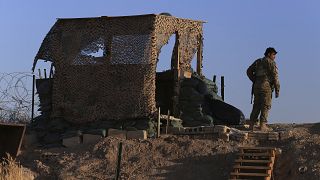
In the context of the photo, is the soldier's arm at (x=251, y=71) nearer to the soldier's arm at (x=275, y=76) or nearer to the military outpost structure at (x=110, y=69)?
the soldier's arm at (x=275, y=76)

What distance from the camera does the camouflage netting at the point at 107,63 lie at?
50.5ft

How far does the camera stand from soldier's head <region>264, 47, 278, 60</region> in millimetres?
13672

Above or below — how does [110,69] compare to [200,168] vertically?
above

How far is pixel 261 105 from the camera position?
13.8m

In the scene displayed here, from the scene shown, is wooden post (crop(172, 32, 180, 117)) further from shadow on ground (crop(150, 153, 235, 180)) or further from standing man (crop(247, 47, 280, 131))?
shadow on ground (crop(150, 153, 235, 180))

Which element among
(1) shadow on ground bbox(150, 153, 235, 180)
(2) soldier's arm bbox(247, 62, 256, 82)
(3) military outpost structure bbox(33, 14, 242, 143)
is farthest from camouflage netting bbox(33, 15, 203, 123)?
(1) shadow on ground bbox(150, 153, 235, 180)

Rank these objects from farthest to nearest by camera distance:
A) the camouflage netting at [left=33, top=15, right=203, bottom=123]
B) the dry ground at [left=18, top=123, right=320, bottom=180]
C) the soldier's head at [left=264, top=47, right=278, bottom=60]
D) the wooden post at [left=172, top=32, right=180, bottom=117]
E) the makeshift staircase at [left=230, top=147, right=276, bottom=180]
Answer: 1. the wooden post at [left=172, top=32, right=180, bottom=117]
2. the camouflage netting at [left=33, top=15, right=203, bottom=123]
3. the soldier's head at [left=264, top=47, right=278, bottom=60]
4. the dry ground at [left=18, top=123, right=320, bottom=180]
5. the makeshift staircase at [left=230, top=147, right=276, bottom=180]

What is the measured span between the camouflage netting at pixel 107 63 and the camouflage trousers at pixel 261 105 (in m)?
2.47

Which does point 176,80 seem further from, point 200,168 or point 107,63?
point 200,168

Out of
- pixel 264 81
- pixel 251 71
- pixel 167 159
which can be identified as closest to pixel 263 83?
pixel 264 81

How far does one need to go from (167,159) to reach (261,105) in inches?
96.7

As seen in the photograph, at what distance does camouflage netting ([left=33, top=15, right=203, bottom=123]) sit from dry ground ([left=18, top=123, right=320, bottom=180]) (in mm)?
1620

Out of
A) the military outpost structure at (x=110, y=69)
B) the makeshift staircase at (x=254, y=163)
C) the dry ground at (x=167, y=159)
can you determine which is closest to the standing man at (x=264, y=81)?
the dry ground at (x=167, y=159)

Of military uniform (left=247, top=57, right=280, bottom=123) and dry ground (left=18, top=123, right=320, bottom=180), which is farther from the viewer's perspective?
military uniform (left=247, top=57, right=280, bottom=123)
